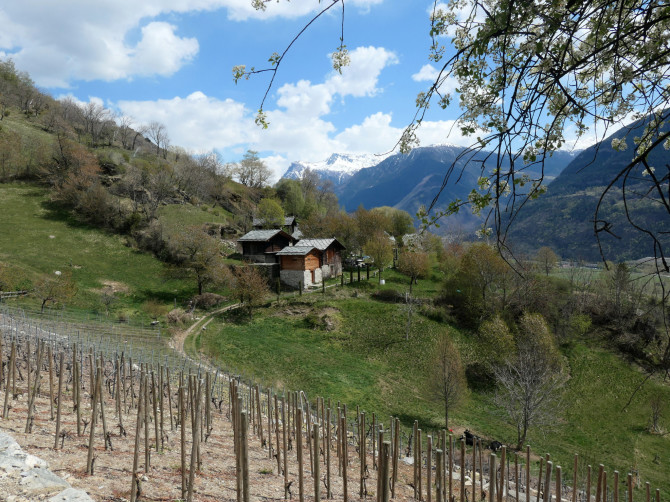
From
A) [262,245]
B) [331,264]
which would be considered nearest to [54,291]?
[262,245]

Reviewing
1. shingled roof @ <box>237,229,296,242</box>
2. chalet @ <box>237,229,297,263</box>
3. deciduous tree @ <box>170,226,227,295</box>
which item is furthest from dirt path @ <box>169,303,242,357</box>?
shingled roof @ <box>237,229,296,242</box>

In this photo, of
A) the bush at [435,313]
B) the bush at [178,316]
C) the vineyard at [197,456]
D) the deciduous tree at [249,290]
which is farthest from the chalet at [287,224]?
the vineyard at [197,456]

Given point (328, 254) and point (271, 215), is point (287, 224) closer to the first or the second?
point (271, 215)

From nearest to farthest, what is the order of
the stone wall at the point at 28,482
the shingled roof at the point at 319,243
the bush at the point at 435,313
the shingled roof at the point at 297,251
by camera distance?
the stone wall at the point at 28,482 < the bush at the point at 435,313 < the shingled roof at the point at 297,251 < the shingled roof at the point at 319,243

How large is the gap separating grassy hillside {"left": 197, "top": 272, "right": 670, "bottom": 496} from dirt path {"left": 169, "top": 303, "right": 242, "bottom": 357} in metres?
0.91

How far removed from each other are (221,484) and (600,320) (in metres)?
46.1

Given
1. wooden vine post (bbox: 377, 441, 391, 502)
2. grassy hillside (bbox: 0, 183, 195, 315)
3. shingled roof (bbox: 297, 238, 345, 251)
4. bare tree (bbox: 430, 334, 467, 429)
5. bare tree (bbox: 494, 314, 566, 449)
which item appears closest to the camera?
wooden vine post (bbox: 377, 441, 391, 502)

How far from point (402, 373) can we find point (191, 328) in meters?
17.0

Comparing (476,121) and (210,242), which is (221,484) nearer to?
(476,121)

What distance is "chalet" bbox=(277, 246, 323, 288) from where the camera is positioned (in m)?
42.4

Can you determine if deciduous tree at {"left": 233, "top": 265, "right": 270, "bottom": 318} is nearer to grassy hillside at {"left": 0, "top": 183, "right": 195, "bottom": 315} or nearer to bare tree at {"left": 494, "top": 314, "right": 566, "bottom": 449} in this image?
grassy hillside at {"left": 0, "top": 183, "right": 195, "bottom": 315}

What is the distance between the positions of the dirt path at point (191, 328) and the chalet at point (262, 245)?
11804mm

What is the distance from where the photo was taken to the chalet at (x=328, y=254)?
46438mm

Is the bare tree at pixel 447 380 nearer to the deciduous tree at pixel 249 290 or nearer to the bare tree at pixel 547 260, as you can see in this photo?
the deciduous tree at pixel 249 290
